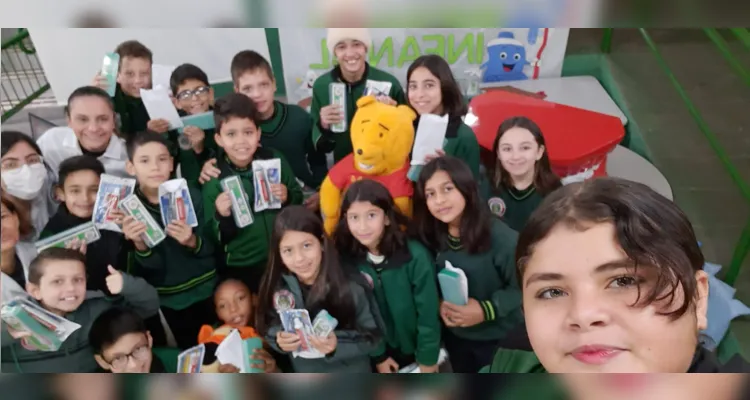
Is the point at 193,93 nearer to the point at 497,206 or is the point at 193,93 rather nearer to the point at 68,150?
the point at 68,150

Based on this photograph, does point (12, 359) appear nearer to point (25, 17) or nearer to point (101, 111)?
point (101, 111)

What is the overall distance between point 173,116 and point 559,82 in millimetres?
713

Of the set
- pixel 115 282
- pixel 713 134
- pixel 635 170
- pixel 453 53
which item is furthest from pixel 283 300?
pixel 713 134

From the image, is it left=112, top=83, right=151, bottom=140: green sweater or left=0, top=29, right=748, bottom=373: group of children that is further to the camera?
left=112, top=83, right=151, bottom=140: green sweater

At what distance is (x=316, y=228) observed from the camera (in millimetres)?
965

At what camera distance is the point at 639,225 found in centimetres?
72

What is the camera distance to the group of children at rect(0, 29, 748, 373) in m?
0.96

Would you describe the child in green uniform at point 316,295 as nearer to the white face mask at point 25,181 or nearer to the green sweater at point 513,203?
Answer: the green sweater at point 513,203

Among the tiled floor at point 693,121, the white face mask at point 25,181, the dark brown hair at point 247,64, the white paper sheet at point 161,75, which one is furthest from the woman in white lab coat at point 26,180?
the tiled floor at point 693,121

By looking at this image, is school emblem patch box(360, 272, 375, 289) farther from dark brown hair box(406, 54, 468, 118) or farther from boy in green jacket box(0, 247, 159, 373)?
boy in green jacket box(0, 247, 159, 373)

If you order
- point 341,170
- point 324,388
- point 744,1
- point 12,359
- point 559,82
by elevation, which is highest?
point 744,1

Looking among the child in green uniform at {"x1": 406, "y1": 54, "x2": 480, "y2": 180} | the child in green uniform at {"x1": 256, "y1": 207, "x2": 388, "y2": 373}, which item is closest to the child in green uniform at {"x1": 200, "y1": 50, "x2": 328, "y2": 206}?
the child in green uniform at {"x1": 256, "y1": 207, "x2": 388, "y2": 373}

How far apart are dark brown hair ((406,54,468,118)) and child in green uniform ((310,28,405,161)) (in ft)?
0.14

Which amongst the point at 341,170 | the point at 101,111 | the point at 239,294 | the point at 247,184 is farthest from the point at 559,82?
the point at 101,111
